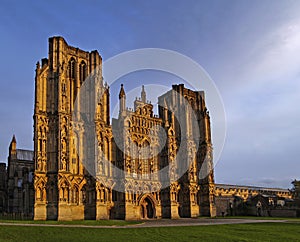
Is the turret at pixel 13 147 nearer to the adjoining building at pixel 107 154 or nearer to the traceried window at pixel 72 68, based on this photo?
the adjoining building at pixel 107 154

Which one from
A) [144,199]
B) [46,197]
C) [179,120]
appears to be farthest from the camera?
[179,120]

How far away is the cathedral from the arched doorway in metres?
0.17

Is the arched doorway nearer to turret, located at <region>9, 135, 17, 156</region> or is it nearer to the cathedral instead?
the cathedral

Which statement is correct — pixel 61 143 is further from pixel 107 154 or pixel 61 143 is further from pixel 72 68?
pixel 72 68

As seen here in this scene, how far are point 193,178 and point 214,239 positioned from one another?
152 ft

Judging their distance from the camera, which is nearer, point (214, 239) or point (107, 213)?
point (214, 239)

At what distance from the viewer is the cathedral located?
5306 cm

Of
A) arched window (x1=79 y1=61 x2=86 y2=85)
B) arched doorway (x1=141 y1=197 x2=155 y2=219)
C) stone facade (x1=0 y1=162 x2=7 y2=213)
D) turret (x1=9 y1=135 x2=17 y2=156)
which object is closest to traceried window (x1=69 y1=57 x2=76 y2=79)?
arched window (x1=79 y1=61 x2=86 y2=85)

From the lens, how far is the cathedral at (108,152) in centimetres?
5306

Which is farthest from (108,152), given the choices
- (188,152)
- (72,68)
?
(188,152)

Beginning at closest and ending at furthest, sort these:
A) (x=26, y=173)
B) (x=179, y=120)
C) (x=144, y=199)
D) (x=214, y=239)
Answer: (x=214, y=239) < (x=144, y=199) < (x=179, y=120) < (x=26, y=173)

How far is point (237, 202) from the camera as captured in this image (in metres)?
88.3

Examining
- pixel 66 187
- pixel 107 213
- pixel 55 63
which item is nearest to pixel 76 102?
pixel 55 63

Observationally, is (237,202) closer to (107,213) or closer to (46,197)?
(107,213)
